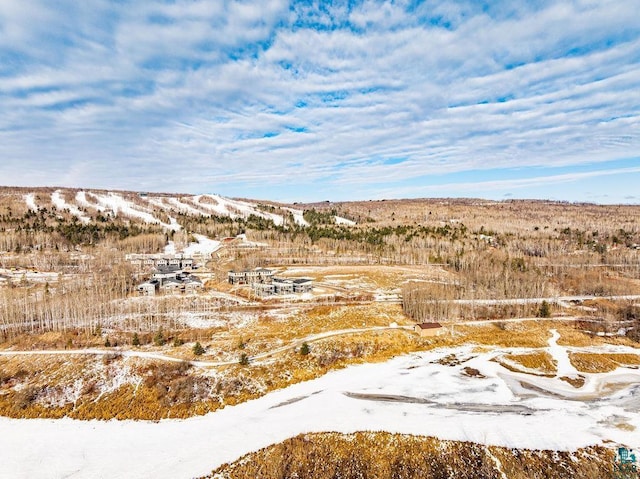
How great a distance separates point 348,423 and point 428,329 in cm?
2502

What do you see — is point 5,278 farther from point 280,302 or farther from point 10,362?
point 280,302

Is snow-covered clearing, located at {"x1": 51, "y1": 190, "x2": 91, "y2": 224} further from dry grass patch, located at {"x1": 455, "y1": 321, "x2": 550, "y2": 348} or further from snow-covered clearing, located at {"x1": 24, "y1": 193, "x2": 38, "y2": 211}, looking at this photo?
dry grass patch, located at {"x1": 455, "y1": 321, "x2": 550, "y2": 348}

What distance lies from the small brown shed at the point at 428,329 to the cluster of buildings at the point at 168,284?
45962mm

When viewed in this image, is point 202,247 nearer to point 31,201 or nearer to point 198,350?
point 198,350

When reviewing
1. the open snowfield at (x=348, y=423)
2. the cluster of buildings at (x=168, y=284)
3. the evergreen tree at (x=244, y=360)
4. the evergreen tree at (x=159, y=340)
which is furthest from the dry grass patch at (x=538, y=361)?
the cluster of buildings at (x=168, y=284)

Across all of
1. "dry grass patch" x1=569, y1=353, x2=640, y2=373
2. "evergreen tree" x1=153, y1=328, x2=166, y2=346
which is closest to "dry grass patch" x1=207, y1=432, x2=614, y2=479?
"dry grass patch" x1=569, y1=353, x2=640, y2=373

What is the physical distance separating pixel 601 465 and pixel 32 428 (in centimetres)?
4416

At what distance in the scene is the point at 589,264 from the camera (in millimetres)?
97750

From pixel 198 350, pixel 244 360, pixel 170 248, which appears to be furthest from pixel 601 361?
pixel 170 248

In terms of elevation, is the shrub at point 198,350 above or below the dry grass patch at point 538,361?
above

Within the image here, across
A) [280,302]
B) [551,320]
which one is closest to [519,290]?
[551,320]

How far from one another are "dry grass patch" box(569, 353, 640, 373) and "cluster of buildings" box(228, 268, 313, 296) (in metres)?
47.1

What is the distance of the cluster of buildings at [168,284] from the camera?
70.6m

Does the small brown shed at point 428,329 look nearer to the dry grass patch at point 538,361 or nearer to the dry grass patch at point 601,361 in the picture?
the dry grass patch at point 538,361
